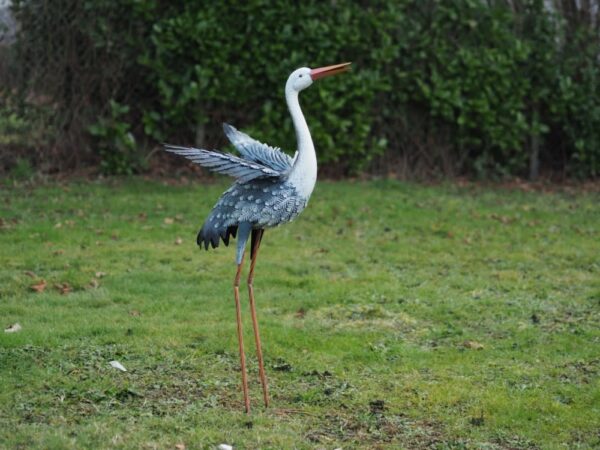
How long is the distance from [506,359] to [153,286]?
2.78 metres

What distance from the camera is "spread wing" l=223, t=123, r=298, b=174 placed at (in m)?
4.85

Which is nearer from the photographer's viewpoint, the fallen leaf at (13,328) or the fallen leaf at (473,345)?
the fallen leaf at (13,328)

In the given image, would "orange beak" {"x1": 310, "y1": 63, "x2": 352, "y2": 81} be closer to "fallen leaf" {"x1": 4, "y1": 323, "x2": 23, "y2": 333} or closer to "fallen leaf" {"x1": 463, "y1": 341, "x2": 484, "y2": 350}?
"fallen leaf" {"x1": 463, "y1": 341, "x2": 484, "y2": 350}

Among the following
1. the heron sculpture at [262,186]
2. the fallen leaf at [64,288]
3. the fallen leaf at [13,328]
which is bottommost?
the fallen leaf at [13,328]

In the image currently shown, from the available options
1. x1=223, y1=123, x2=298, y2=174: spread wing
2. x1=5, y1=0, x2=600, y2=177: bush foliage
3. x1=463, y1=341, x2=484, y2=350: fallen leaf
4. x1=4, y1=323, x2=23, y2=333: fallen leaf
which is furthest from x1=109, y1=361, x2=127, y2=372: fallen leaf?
x1=5, y1=0, x2=600, y2=177: bush foliage

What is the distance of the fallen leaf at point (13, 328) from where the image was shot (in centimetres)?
588

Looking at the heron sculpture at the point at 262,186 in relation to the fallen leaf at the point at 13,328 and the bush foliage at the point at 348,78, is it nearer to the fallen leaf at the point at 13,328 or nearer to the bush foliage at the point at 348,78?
the fallen leaf at the point at 13,328

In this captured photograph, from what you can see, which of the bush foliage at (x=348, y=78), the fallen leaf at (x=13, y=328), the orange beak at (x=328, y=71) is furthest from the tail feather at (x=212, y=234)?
the bush foliage at (x=348, y=78)

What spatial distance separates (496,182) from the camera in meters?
12.1

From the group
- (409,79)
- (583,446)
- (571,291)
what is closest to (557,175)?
(409,79)

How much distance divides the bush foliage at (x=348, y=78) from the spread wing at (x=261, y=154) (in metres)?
5.92

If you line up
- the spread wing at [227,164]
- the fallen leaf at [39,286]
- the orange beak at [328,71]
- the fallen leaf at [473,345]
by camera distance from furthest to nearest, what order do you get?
the fallen leaf at [39,286] → the fallen leaf at [473,345] → the orange beak at [328,71] → the spread wing at [227,164]

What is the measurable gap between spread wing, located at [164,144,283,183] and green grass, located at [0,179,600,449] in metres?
1.24

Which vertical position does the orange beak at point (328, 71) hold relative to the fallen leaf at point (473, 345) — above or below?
above
